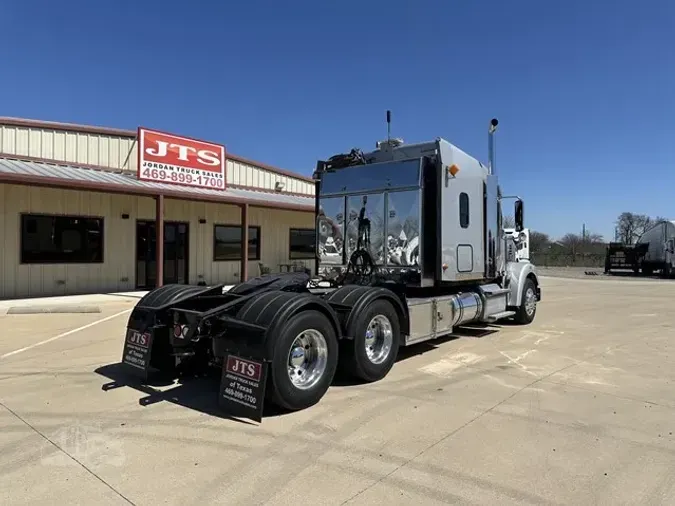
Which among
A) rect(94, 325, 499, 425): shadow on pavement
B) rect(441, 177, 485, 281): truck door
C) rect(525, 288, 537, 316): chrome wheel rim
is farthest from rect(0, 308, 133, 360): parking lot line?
rect(525, 288, 537, 316): chrome wheel rim

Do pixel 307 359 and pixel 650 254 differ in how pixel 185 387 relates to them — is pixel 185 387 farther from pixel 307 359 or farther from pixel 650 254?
pixel 650 254

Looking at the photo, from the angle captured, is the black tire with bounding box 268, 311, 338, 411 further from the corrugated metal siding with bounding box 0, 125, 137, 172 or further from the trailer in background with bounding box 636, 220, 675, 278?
the trailer in background with bounding box 636, 220, 675, 278

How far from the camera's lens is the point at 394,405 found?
5.03 meters

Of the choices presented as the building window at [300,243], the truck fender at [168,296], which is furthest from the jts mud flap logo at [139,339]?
the building window at [300,243]

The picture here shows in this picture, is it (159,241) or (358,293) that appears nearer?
(358,293)

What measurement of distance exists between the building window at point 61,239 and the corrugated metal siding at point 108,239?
162 mm

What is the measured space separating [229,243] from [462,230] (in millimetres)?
13235

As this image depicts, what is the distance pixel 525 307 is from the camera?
33.5 ft

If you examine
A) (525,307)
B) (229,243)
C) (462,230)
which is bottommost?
(525,307)

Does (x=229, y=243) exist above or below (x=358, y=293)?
above

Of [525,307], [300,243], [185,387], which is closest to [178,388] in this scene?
[185,387]

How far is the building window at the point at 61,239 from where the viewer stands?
45.8 feet

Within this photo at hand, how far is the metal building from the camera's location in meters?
13.7

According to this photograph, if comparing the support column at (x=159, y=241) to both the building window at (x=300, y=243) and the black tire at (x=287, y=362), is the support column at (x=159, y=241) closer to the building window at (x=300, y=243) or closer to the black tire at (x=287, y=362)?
the building window at (x=300, y=243)
